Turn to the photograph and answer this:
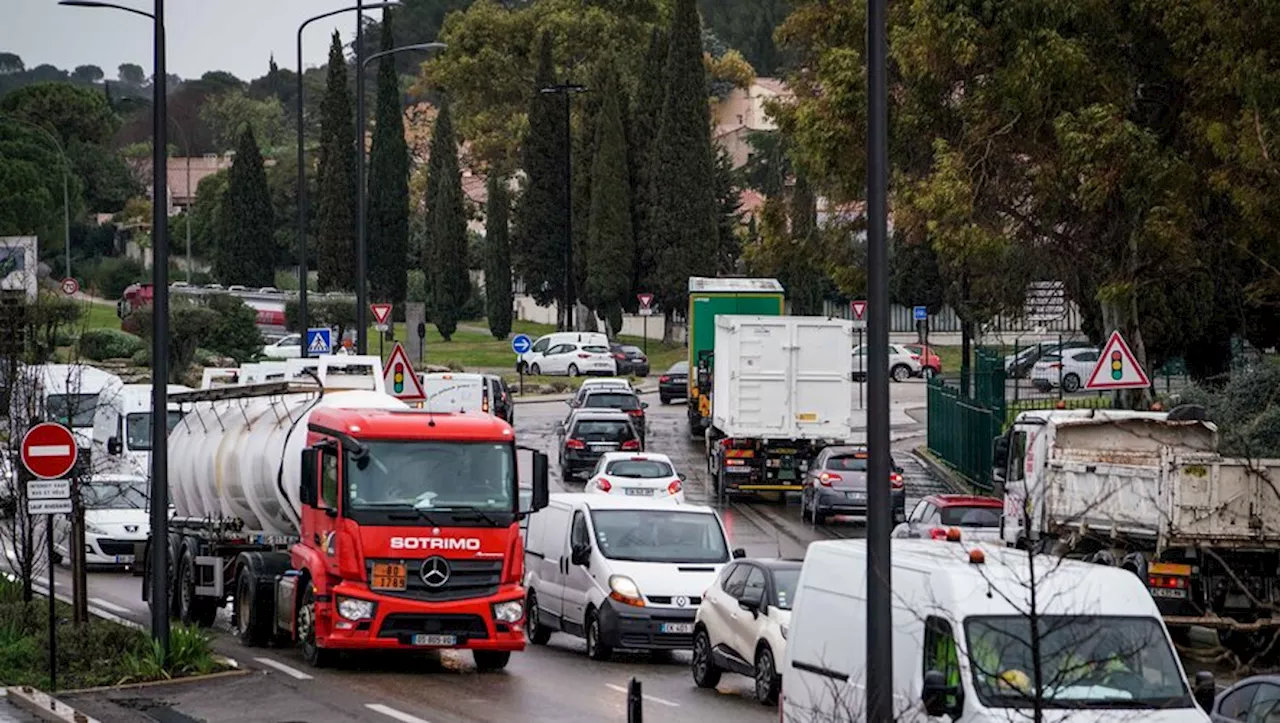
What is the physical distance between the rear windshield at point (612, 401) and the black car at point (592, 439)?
500 cm

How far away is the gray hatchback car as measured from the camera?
4109 cm

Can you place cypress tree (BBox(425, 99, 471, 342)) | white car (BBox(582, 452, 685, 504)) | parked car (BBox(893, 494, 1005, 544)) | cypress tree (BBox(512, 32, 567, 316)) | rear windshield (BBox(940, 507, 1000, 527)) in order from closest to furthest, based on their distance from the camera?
parked car (BBox(893, 494, 1005, 544)), rear windshield (BBox(940, 507, 1000, 527)), white car (BBox(582, 452, 685, 504)), cypress tree (BBox(512, 32, 567, 316)), cypress tree (BBox(425, 99, 471, 342))

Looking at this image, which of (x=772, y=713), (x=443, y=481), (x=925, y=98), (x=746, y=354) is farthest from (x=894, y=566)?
(x=746, y=354)

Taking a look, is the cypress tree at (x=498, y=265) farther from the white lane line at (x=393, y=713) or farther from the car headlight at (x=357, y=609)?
the white lane line at (x=393, y=713)

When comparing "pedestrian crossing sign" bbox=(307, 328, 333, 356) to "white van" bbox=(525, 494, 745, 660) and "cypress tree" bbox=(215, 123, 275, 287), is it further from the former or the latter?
"cypress tree" bbox=(215, 123, 275, 287)

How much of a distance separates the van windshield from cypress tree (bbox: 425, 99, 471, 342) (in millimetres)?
74023

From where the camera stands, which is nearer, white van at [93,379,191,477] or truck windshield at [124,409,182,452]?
white van at [93,379,191,477]

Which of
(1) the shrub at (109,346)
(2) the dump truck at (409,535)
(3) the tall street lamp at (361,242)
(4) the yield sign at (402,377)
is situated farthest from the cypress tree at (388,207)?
(2) the dump truck at (409,535)

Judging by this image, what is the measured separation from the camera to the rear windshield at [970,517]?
105 ft

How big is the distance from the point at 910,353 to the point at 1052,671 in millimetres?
70401

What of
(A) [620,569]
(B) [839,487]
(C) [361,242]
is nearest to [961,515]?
(A) [620,569]

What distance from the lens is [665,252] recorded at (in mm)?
89562

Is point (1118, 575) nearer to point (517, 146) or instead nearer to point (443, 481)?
point (443, 481)

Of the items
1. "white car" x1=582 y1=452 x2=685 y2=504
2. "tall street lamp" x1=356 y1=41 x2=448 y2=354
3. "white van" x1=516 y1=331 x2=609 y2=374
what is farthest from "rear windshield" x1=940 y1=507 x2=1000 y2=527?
"white van" x1=516 y1=331 x2=609 y2=374
